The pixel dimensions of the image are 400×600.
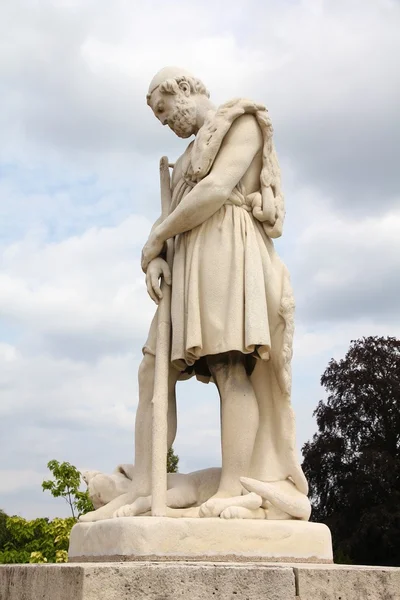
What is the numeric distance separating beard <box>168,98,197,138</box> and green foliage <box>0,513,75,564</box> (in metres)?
9.01

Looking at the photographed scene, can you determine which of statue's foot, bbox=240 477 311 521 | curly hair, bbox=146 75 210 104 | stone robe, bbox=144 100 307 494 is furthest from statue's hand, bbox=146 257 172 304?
statue's foot, bbox=240 477 311 521

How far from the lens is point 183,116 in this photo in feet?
20.6

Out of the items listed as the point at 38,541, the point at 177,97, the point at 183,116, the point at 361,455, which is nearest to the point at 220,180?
the point at 183,116

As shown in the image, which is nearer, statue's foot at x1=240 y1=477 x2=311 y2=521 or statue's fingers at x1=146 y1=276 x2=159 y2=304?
statue's foot at x1=240 y1=477 x2=311 y2=521

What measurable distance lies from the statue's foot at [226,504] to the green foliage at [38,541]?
8716mm

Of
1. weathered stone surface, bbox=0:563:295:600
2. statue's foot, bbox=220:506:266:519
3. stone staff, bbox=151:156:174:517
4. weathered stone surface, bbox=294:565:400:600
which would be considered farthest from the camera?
stone staff, bbox=151:156:174:517

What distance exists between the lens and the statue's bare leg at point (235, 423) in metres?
5.65

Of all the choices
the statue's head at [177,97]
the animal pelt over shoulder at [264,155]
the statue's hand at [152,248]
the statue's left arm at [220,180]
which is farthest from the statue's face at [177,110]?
the statue's hand at [152,248]

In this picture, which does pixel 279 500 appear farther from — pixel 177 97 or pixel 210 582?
pixel 177 97

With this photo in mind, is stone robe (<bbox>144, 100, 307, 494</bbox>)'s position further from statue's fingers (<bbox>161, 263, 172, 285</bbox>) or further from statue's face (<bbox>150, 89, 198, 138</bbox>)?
statue's face (<bbox>150, 89, 198, 138</bbox>)

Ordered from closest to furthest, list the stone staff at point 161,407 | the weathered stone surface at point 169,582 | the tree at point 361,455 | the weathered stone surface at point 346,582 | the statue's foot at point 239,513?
the weathered stone surface at point 169,582 < the weathered stone surface at point 346,582 < the statue's foot at point 239,513 < the stone staff at point 161,407 < the tree at point 361,455

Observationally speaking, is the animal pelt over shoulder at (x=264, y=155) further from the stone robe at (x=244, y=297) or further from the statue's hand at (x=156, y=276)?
the statue's hand at (x=156, y=276)

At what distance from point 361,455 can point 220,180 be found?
2632 centimetres

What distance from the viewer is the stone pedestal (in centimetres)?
420
